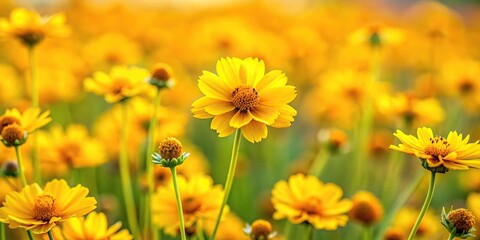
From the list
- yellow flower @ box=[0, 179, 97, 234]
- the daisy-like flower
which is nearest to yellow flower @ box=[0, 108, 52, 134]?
yellow flower @ box=[0, 179, 97, 234]

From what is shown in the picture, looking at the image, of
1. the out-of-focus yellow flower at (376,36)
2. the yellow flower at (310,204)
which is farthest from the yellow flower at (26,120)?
the out-of-focus yellow flower at (376,36)

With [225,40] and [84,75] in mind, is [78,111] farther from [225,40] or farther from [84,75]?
[225,40]

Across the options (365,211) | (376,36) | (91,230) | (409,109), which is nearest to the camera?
(91,230)

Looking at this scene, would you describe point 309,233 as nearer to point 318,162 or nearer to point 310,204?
point 310,204

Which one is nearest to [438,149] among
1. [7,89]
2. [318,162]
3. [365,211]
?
[365,211]

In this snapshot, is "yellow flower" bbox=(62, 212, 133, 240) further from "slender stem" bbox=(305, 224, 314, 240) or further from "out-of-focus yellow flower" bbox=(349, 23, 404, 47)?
"out-of-focus yellow flower" bbox=(349, 23, 404, 47)
